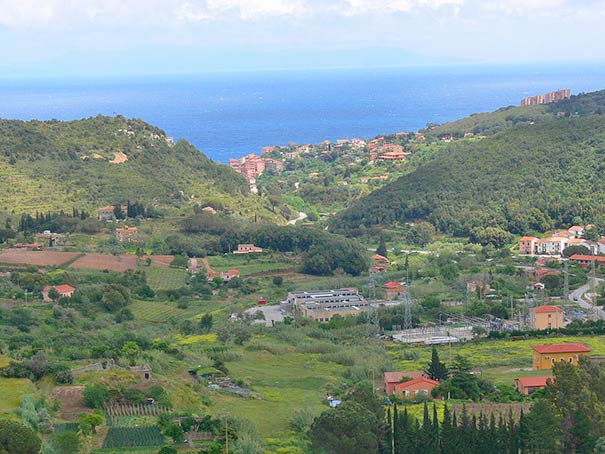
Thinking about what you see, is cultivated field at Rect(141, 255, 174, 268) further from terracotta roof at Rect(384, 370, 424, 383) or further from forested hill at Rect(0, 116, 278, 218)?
terracotta roof at Rect(384, 370, 424, 383)

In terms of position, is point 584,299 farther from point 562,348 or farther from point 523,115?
point 523,115

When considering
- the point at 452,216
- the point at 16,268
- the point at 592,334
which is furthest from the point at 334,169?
the point at 592,334

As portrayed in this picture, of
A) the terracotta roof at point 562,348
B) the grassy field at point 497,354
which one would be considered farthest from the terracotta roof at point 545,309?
the terracotta roof at point 562,348

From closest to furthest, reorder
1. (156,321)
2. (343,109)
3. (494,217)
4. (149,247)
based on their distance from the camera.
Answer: (156,321)
(149,247)
(494,217)
(343,109)

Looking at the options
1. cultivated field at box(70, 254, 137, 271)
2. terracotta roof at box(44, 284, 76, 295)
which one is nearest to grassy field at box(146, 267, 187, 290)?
cultivated field at box(70, 254, 137, 271)

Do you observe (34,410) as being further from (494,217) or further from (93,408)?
(494,217)

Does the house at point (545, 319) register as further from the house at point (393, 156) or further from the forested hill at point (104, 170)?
the house at point (393, 156)
